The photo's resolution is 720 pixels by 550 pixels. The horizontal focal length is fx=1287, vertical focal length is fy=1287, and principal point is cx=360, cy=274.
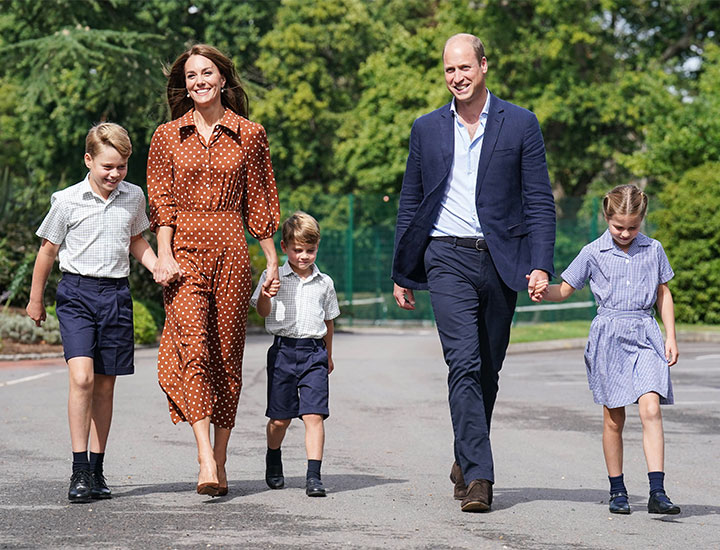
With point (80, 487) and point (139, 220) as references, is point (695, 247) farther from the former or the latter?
point (80, 487)

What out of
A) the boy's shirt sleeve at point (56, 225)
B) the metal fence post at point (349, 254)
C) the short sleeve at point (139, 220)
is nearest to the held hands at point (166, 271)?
the short sleeve at point (139, 220)

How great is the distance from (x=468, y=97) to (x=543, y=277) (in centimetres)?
92

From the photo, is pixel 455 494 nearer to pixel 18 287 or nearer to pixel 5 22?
pixel 18 287

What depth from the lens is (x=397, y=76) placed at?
38.0 metres

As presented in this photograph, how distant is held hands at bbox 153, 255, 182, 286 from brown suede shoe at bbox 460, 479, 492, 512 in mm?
1657

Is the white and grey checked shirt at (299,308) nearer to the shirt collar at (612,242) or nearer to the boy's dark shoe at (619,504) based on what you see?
the shirt collar at (612,242)

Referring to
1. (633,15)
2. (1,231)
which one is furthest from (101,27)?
(633,15)

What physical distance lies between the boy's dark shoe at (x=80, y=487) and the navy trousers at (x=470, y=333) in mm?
1700

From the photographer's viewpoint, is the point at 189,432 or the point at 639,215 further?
the point at 189,432

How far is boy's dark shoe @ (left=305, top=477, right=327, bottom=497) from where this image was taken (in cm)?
617

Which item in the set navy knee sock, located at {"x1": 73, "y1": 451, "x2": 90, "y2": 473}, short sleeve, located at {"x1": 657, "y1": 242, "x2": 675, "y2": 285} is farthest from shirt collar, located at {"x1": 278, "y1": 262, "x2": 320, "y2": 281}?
short sleeve, located at {"x1": 657, "y1": 242, "x2": 675, "y2": 285}

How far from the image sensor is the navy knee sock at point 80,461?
594 centimetres

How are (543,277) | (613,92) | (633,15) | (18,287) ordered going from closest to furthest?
(543,277) → (18,287) → (613,92) → (633,15)

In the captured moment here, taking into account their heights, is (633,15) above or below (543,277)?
above
